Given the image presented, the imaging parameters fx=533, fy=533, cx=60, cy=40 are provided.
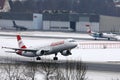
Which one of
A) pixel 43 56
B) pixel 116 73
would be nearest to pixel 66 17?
pixel 43 56

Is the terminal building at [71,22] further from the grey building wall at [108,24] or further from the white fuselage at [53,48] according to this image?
the white fuselage at [53,48]

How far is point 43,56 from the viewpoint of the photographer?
242 feet

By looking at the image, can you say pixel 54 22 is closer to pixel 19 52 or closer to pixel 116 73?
pixel 19 52

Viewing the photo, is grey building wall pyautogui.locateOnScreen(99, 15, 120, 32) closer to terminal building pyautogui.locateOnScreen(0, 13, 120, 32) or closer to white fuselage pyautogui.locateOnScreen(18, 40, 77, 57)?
terminal building pyautogui.locateOnScreen(0, 13, 120, 32)

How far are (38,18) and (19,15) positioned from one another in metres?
7.47

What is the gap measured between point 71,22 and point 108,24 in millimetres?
11315

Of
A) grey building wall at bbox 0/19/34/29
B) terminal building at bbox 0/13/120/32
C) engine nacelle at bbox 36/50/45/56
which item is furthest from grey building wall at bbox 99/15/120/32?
engine nacelle at bbox 36/50/45/56

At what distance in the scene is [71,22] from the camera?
536ft

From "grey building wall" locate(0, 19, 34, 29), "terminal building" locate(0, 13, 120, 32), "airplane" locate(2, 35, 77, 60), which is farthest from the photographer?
"grey building wall" locate(0, 19, 34, 29)

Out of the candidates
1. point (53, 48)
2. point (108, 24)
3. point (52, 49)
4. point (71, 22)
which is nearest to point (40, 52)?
point (52, 49)

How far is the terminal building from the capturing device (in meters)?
163

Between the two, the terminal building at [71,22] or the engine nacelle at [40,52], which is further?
the terminal building at [71,22]

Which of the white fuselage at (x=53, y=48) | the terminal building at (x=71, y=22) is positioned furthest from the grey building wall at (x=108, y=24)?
the white fuselage at (x=53, y=48)

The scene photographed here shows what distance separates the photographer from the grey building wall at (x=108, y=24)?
534 feet
